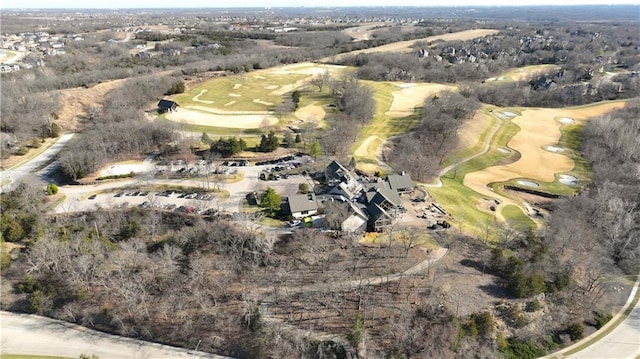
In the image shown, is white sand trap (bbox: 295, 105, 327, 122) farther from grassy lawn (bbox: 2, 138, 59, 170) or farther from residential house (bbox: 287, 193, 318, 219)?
grassy lawn (bbox: 2, 138, 59, 170)

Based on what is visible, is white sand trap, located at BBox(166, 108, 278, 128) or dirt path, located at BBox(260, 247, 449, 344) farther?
white sand trap, located at BBox(166, 108, 278, 128)

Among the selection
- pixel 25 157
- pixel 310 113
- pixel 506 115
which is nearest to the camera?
pixel 25 157

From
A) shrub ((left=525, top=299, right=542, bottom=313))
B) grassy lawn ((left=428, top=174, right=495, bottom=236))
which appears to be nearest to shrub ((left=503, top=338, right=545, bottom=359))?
shrub ((left=525, top=299, right=542, bottom=313))

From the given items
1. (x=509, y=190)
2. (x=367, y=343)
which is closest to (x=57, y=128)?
(x=367, y=343)

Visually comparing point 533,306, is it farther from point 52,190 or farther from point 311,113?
point 311,113

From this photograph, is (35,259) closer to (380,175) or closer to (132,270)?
(132,270)

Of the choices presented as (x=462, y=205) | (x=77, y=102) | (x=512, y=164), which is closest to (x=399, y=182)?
(x=462, y=205)

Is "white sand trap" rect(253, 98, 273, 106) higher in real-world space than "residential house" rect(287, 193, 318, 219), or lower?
higher
